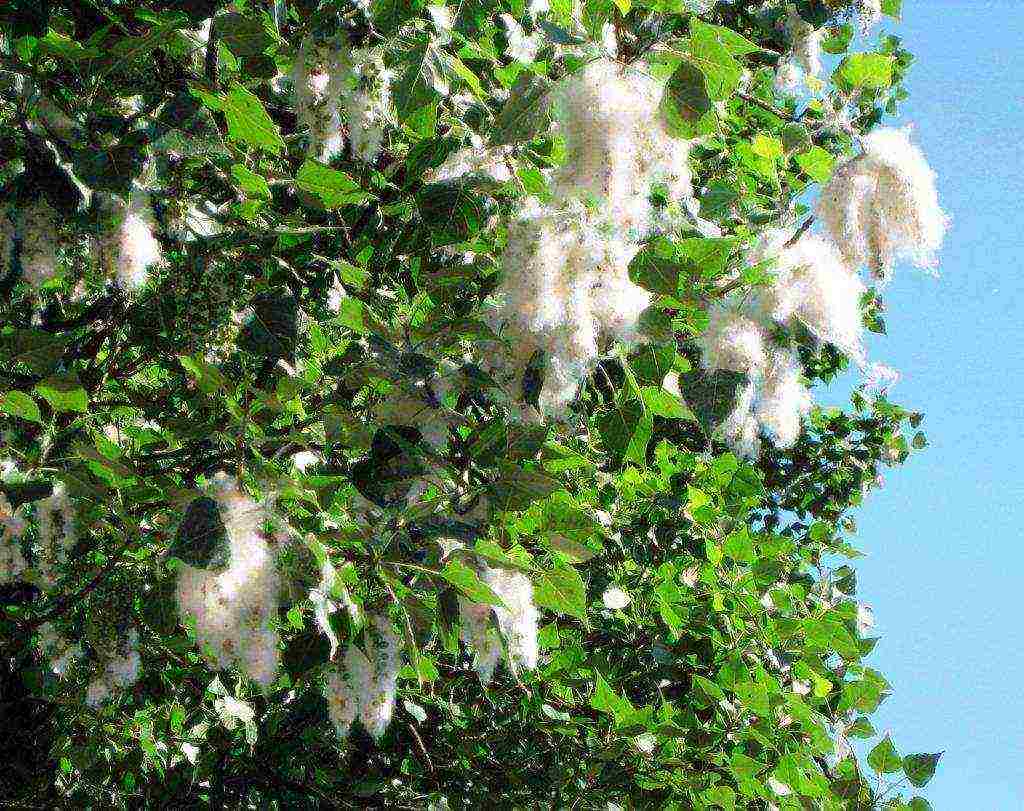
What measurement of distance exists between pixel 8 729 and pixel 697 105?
342 cm

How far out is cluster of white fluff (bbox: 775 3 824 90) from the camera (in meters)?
3.28

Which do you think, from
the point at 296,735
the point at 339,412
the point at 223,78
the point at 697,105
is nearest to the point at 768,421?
the point at 697,105

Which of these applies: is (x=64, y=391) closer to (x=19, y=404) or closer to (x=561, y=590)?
(x=19, y=404)

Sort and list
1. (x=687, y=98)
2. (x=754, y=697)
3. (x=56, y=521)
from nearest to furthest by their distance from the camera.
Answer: (x=687, y=98) → (x=56, y=521) → (x=754, y=697)

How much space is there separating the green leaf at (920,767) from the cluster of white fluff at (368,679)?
184cm

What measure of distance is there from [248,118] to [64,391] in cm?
57

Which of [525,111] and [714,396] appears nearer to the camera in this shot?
[525,111]

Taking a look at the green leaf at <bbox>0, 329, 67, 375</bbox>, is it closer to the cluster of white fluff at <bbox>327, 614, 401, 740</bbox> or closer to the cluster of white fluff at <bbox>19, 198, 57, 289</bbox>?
the cluster of white fluff at <bbox>19, 198, 57, 289</bbox>

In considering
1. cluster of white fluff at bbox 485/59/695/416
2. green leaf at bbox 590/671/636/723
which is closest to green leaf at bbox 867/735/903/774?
green leaf at bbox 590/671/636/723

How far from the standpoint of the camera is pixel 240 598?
152cm

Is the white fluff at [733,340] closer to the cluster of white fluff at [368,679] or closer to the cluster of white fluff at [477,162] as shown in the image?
the cluster of white fluff at [477,162]

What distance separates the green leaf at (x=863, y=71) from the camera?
1.69 metres

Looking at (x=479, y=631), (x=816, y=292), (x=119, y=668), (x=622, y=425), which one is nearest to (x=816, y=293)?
(x=816, y=292)

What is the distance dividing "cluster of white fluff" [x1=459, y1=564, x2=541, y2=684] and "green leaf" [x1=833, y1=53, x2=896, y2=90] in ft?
3.38
